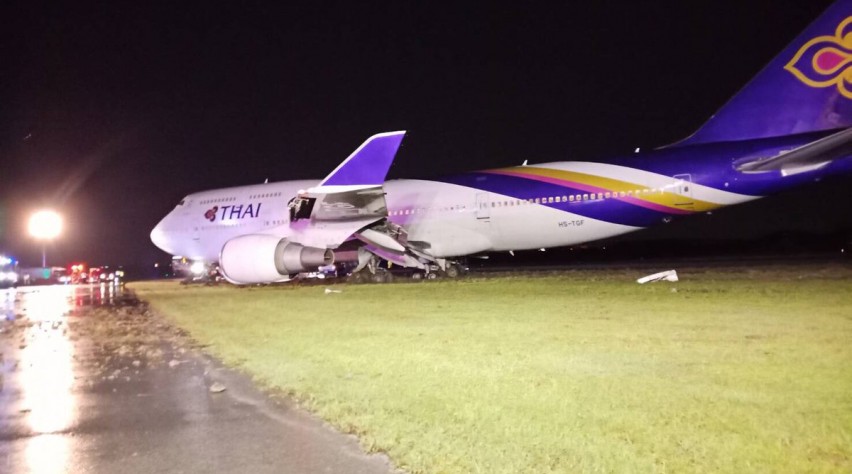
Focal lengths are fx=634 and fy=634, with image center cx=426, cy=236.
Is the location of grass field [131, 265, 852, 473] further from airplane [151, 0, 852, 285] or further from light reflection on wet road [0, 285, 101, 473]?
airplane [151, 0, 852, 285]

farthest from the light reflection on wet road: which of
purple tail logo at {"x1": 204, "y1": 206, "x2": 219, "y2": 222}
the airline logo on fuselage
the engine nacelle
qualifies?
purple tail logo at {"x1": 204, "y1": 206, "x2": 219, "y2": 222}

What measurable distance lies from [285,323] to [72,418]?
6.28 metres

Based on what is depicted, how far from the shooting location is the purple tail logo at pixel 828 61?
1694 cm

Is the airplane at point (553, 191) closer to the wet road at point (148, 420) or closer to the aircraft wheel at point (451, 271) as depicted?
the aircraft wheel at point (451, 271)

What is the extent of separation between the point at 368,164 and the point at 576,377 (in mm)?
9853

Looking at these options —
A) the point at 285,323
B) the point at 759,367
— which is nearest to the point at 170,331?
the point at 285,323

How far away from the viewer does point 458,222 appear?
21.3 meters

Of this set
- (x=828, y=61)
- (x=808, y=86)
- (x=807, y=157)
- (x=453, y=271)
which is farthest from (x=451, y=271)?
(x=828, y=61)

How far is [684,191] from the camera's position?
17844 millimetres

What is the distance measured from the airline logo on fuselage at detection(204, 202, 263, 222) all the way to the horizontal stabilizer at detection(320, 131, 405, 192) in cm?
794

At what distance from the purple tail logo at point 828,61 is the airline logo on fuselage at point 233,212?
17311mm

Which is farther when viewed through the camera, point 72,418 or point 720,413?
point 72,418

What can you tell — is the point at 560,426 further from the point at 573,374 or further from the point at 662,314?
the point at 662,314

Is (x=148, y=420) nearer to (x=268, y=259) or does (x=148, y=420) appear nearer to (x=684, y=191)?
(x=268, y=259)
